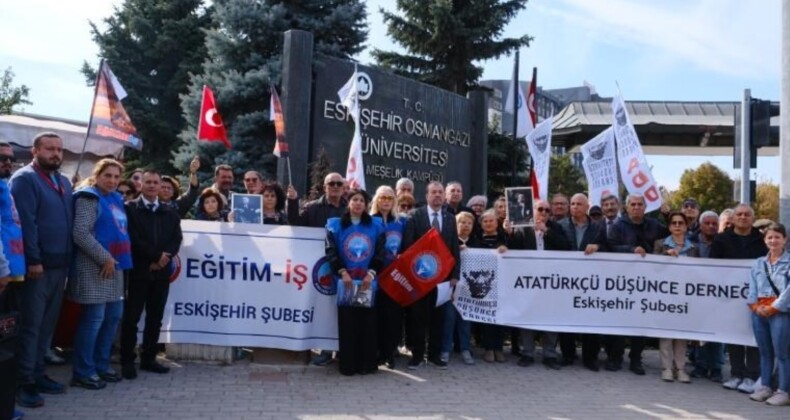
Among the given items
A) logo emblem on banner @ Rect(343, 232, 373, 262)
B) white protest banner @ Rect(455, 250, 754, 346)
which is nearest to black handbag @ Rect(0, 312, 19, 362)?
logo emblem on banner @ Rect(343, 232, 373, 262)

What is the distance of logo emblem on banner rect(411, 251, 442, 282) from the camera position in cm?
707

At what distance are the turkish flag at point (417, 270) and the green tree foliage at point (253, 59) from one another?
617cm

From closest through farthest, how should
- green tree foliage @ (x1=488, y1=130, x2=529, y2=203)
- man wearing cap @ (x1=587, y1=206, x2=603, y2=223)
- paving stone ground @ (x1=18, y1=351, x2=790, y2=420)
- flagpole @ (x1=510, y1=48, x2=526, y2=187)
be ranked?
1. paving stone ground @ (x1=18, y1=351, x2=790, y2=420)
2. man wearing cap @ (x1=587, y1=206, x2=603, y2=223)
3. flagpole @ (x1=510, y1=48, x2=526, y2=187)
4. green tree foliage @ (x1=488, y1=130, x2=529, y2=203)

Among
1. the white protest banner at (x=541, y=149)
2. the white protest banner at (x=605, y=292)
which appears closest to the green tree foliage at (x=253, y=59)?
the white protest banner at (x=541, y=149)

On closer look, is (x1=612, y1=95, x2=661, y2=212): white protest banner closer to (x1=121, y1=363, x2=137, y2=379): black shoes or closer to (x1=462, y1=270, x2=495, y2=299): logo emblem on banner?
(x1=462, y1=270, x2=495, y2=299): logo emblem on banner

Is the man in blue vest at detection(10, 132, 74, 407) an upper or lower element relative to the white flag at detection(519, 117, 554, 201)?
lower

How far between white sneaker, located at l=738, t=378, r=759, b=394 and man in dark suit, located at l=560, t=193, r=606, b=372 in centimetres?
147

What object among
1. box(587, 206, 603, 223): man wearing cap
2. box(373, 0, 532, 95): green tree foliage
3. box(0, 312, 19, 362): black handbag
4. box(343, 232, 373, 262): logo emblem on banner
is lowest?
box(0, 312, 19, 362): black handbag

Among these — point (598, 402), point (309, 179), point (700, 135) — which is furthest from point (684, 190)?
point (598, 402)

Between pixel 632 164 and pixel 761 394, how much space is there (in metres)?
3.48

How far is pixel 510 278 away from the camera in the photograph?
25.7ft

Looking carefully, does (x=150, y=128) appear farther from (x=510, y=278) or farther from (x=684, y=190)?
(x=684, y=190)

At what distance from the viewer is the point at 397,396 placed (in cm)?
620

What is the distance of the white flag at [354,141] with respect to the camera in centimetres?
946
